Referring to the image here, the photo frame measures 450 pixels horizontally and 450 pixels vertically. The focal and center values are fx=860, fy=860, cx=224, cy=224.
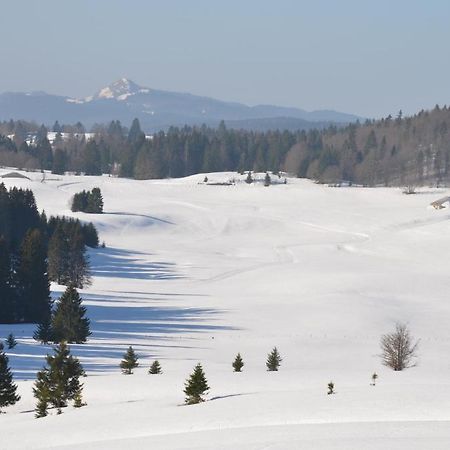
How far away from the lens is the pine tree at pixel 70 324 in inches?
1537

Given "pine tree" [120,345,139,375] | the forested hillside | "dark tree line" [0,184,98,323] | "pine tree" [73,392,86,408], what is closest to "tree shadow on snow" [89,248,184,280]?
"dark tree line" [0,184,98,323]

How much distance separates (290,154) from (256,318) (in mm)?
116737

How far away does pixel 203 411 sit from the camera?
69.4 ft

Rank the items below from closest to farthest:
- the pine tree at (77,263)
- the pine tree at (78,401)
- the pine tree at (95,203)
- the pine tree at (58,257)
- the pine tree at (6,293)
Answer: the pine tree at (78,401)
the pine tree at (6,293)
the pine tree at (77,263)
the pine tree at (58,257)
the pine tree at (95,203)

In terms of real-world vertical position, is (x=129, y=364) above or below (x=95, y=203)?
below

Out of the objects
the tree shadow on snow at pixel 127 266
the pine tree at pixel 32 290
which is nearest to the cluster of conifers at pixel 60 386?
the pine tree at pixel 32 290

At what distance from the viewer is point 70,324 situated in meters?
39.2

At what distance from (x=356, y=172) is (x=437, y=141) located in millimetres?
17031

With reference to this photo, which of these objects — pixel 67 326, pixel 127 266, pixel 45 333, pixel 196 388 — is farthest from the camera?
pixel 127 266

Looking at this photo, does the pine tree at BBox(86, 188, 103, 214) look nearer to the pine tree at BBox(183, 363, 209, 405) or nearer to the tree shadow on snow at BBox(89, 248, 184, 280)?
the tree shadow on snow at BBox(89, 248, 184, 280)

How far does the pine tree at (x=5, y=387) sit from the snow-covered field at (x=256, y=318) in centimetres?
30

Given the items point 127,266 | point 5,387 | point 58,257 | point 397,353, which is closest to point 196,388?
point 5,387

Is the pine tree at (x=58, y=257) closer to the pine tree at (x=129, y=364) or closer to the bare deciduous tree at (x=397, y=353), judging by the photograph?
the pine tree at (x=129, y=364)

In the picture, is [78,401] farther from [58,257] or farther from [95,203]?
[95,203]
